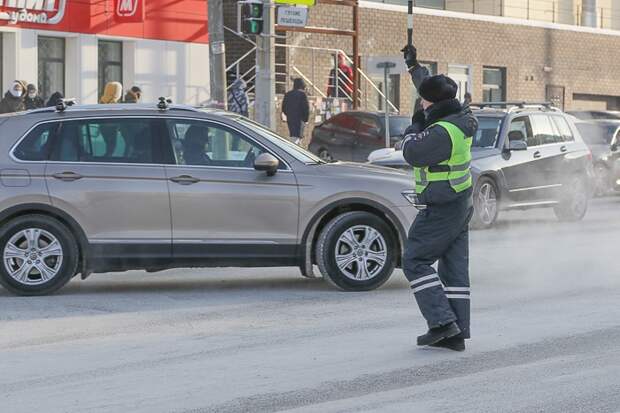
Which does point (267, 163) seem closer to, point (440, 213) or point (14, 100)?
point (440, 213)

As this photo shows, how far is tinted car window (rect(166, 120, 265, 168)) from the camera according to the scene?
12.1m

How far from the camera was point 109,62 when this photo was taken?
31.3 metres

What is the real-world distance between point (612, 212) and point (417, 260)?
48.1ft

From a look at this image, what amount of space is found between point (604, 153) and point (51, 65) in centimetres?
1160

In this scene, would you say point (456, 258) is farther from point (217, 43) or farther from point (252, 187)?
point (217, 43)

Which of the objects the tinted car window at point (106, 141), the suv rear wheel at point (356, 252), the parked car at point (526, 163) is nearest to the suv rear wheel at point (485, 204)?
the parked car at point (526, 163)

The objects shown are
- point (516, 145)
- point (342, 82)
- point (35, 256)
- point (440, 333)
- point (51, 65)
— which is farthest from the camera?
point (342, 82)

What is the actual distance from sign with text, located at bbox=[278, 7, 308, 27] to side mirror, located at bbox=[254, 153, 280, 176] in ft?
38.4

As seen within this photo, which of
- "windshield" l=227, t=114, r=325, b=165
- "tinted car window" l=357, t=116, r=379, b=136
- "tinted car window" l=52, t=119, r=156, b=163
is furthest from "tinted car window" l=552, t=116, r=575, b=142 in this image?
"tinted car window" l=52, t=119, r=156, b=163

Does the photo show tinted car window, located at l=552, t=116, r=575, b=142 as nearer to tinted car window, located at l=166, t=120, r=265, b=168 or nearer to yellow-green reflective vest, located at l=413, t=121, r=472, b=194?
tinted car window, located at l=166, t=120, r=265, b=168

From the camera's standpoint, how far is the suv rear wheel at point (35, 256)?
1178cm

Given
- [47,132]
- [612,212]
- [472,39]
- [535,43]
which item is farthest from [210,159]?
[535,43]

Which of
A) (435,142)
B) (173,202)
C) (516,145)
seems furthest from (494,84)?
(435,142)

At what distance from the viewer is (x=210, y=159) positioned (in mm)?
12094
